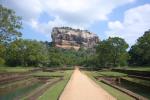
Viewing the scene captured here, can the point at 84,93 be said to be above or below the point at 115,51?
below

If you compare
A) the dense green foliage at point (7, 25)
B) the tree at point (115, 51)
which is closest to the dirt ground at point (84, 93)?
the dense green foliage at point (7, 25)

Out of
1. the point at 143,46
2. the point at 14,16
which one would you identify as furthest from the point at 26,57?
the point at 14,16

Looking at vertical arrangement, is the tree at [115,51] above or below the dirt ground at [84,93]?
above

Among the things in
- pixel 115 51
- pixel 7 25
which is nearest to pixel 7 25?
pixel 7 25

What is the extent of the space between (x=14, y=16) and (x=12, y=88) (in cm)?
1787

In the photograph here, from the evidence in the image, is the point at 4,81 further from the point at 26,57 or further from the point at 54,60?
the point at 54,60

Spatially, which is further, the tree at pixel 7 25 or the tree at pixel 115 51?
the tree at pixel 115 51

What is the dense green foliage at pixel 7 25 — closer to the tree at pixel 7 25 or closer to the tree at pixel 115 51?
the tree at pixel 7 25

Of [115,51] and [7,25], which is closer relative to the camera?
[7,25]

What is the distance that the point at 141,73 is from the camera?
4341 centimetres

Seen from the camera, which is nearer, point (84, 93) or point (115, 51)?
point (84, 93)

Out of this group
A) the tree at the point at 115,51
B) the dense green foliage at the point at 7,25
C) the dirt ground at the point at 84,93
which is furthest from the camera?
the tree at the point at 115,51

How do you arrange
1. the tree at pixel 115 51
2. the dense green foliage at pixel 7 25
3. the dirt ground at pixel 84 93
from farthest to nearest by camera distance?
1. the tree at pixel 115 51
2. the dense green foliage at pixel 7 25
3. the dirt ground at pixel 84 93

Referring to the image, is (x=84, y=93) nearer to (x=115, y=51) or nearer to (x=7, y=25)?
(x=7, y=25)
